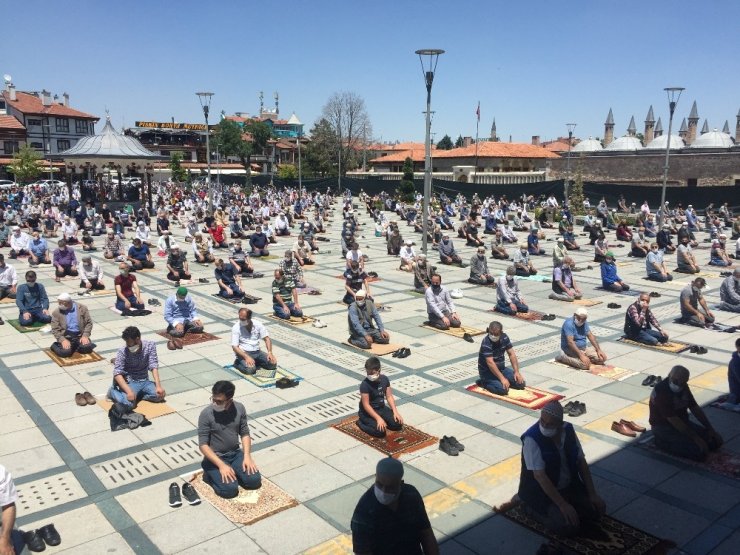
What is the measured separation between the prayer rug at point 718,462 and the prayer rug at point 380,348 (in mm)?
4999

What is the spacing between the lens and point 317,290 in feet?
57.3

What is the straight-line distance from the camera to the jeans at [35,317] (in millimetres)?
12998

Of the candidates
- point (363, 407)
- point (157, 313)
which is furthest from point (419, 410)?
point (157, 313)

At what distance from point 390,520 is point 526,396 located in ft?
18.0

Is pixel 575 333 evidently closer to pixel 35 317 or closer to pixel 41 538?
pixel 41 538

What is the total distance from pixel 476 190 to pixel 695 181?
71.2ft

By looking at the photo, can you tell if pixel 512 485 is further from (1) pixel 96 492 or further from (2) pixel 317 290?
(2) pixel 317 290

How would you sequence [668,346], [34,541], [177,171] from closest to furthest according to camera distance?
1. [34,541]
2. [668,346]
3. [177,171]

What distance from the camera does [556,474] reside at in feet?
19.1

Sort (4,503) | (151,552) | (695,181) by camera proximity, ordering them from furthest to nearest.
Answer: (695,181)
(151,552)
(4,503)

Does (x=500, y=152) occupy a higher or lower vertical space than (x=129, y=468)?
higher

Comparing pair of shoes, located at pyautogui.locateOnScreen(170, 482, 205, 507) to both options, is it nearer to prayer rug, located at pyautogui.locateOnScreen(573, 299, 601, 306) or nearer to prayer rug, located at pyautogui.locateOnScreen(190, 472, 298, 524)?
prayer rug, located at pyautogui.locateOnScreen(190, 472, 298, 524)

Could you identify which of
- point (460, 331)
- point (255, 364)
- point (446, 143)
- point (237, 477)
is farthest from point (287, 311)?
point (446, 143)

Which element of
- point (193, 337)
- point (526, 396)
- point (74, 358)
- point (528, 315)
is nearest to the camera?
point (526, 396)
